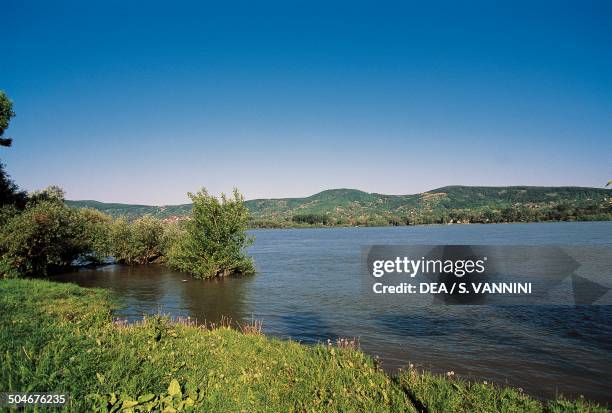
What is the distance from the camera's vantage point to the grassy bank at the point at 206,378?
23.9 feet

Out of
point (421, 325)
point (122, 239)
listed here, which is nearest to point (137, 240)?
point (122, 239)

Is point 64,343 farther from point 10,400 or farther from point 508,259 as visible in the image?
point 508,259

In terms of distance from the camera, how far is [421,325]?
23547mm

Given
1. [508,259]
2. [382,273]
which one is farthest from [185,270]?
[508,259]

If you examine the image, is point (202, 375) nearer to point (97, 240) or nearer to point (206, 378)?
point (206, 378)

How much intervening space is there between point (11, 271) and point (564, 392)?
41.4m

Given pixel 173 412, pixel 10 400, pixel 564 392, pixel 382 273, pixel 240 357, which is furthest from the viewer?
pixel 382 273

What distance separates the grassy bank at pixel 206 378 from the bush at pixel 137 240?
44.1 meters

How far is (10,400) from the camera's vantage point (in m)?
6.01

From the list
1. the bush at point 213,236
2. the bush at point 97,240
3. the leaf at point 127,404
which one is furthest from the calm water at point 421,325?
the leaf at point 127,404

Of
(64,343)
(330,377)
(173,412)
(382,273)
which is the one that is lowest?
(382,273)

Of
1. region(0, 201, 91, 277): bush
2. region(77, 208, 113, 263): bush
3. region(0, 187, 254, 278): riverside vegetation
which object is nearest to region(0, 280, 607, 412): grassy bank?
region(0, 201, 91, 277): bush

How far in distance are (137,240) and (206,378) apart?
49.4 metres

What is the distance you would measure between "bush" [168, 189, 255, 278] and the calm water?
203 cm
